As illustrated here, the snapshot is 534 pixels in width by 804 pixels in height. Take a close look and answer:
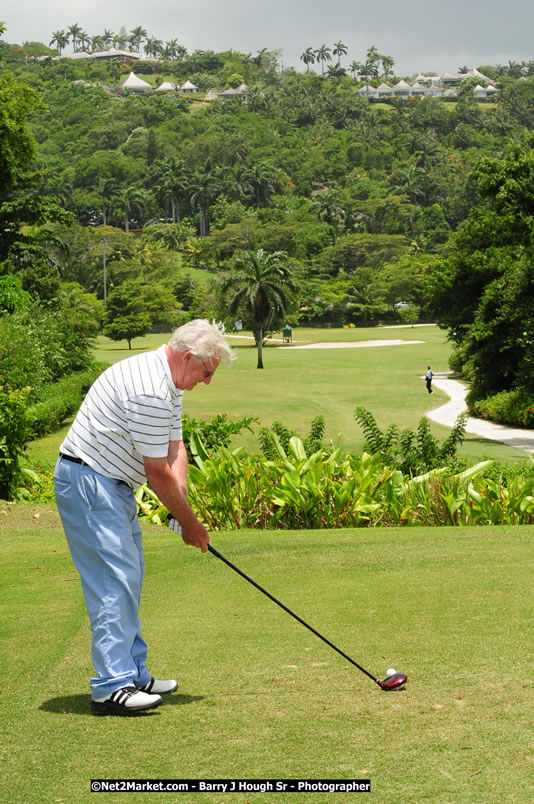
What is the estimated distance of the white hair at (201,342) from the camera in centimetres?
441

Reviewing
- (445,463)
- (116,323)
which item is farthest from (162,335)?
(445,463)

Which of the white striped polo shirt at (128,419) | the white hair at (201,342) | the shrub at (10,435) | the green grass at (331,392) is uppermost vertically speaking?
the white hair at (201,342)

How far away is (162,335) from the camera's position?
101562mm

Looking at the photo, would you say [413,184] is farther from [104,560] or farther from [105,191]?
[104,560]

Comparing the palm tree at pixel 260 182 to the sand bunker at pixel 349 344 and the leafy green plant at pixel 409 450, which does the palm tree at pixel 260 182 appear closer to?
the sand bunker at pixel 349 344

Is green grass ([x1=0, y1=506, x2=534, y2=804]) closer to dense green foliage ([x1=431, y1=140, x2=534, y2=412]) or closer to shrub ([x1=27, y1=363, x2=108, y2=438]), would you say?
shrub ([x1=27, y1=363, x2=108, y2=438])

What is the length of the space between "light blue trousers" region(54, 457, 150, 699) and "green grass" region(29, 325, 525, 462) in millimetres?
12268

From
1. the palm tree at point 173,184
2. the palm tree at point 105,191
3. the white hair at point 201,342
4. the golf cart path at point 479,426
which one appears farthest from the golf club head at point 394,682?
the palm tree at point 105,191

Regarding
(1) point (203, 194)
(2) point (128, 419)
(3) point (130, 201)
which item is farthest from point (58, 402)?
(3) point (130, 201)

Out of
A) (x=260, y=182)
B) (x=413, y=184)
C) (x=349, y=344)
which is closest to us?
(x=349, y=344)

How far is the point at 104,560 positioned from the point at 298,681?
3.83 feet

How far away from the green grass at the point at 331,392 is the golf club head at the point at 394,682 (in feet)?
40.7

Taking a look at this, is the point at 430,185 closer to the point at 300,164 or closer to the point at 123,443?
the point at 300,164

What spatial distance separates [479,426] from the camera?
34000 mm
